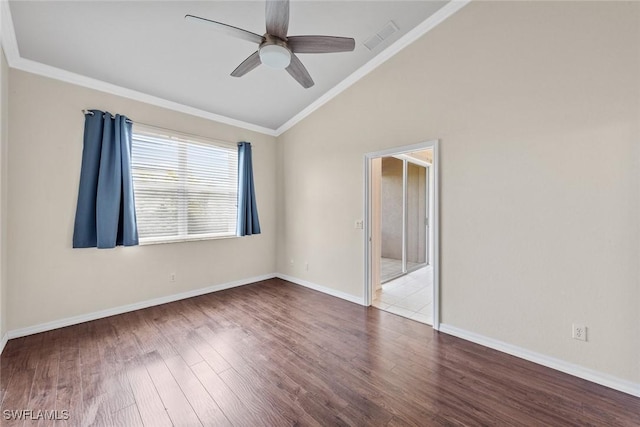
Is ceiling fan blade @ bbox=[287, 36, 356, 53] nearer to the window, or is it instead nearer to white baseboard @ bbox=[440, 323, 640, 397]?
the window

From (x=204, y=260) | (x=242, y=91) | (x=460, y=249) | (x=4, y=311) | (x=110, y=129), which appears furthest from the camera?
(x=204, y=260)

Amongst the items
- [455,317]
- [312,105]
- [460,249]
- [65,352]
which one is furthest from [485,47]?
[65,352]

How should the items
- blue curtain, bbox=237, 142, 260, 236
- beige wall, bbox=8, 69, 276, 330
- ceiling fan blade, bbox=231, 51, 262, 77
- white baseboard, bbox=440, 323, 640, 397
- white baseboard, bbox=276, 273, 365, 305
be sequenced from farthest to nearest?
blue curtain, bbox=237, 142, 260, 236, white baseboard, bbox=276, 273, 365, 305, beige wall, bbox=8, 69, 276, 330, ceiling fan blade, bbox=231, 51, 262, 77, white baseboard, bbox=440, 323, 640, 397

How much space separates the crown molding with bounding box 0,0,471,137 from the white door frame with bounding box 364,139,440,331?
1.21 metres

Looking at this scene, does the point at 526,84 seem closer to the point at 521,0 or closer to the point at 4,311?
the point at 521,0

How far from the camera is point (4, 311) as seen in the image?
8.18ft

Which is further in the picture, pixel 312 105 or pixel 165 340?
pixel 312 105

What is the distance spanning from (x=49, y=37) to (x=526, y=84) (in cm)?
450

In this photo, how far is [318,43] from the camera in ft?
6.76

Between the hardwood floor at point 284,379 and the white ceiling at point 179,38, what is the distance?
9.74 feet

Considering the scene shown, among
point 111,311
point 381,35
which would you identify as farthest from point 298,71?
point 111,311

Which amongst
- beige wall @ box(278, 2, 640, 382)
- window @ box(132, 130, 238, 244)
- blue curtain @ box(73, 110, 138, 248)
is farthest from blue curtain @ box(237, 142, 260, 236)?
beige wall @ box(278, 2, 640, 382)

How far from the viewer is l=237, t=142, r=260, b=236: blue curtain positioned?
4.31 meters

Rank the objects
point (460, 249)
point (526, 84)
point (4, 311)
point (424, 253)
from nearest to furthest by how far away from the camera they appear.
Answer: point (526, 84), point (4, 311), point (460, 249), point (424, 253)
